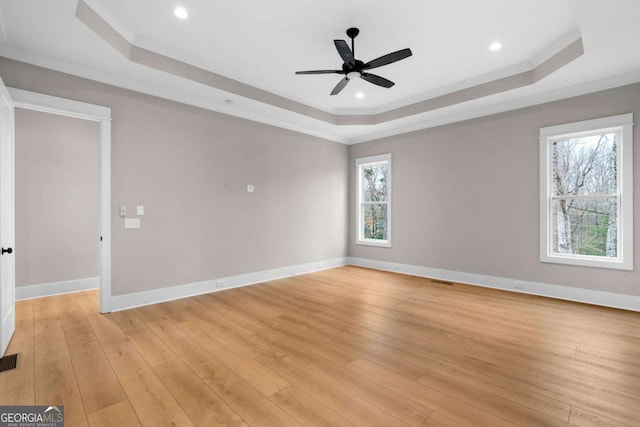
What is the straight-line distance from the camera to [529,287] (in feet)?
14.3

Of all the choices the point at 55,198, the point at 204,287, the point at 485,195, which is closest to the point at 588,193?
the point at 485,195

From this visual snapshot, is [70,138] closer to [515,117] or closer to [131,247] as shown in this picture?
[131,247]

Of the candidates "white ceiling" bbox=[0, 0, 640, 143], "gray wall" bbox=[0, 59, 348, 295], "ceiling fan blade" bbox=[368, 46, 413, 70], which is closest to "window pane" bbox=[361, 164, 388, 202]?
"gray wall" bbox=[0, 59, 348, 295]

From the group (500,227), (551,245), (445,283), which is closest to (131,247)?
(445,283)

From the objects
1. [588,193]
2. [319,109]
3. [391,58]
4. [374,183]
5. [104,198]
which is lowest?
[104,198]

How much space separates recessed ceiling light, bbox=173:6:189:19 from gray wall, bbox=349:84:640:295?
4.22 metres

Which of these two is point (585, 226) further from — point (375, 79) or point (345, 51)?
point (345, 51)

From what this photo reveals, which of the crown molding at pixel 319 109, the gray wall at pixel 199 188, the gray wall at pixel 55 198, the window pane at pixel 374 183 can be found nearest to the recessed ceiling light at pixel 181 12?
the crown molding at pixel 319 109

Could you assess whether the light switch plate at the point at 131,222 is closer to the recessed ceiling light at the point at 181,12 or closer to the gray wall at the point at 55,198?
the gray wall at the point at 55,198

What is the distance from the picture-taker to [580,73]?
3564mm

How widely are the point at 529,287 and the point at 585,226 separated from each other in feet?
3.68

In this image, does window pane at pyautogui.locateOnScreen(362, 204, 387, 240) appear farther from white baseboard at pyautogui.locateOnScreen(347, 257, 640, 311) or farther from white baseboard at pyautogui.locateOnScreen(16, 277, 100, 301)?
white baseboard at pyautogui.locateOnScreen(16, 277, 100, 301)

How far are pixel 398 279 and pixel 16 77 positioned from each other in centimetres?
573

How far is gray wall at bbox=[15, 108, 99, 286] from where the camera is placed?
4.19m
